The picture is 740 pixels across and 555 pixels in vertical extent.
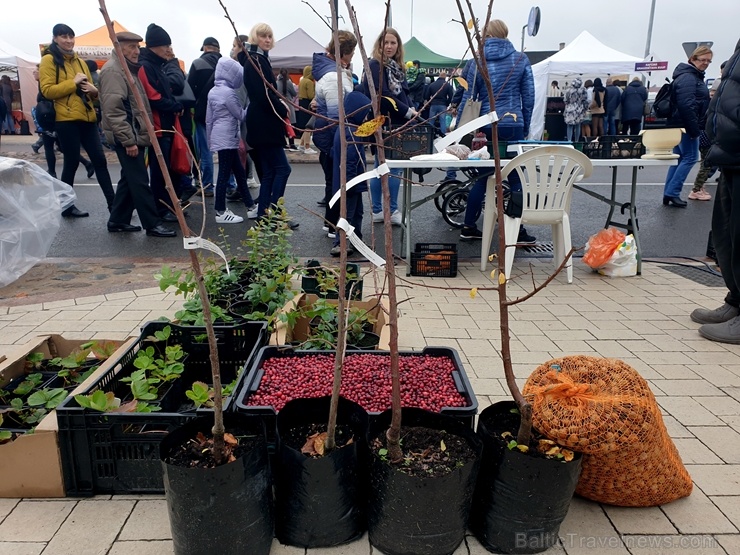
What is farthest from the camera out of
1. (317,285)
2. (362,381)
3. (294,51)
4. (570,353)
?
(294,51)

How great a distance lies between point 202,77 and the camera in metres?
7.69

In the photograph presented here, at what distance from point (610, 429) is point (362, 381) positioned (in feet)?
3.29

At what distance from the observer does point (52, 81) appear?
6.08m

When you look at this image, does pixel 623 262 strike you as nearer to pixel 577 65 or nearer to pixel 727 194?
pixel 727 194

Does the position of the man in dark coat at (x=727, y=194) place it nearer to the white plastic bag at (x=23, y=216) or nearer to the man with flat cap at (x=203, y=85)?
the white plastic bag at (x=23, y=216)

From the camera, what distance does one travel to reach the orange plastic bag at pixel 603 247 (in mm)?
5059

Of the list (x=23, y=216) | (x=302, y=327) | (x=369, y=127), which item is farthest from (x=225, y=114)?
(x=369, y=127)

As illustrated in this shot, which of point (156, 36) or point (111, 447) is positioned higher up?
point (156, 36)

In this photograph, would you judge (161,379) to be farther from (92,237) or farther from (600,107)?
(600,107)

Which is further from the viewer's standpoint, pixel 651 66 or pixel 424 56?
pixel 424 56

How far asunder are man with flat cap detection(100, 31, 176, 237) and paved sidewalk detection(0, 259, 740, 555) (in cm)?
186

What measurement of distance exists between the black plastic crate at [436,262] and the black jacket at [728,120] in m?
2.09

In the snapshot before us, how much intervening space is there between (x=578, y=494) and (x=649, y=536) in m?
0.26

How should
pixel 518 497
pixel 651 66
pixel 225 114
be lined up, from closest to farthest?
pixel 518 497 → pixel 225 114 → pixel 651 66
